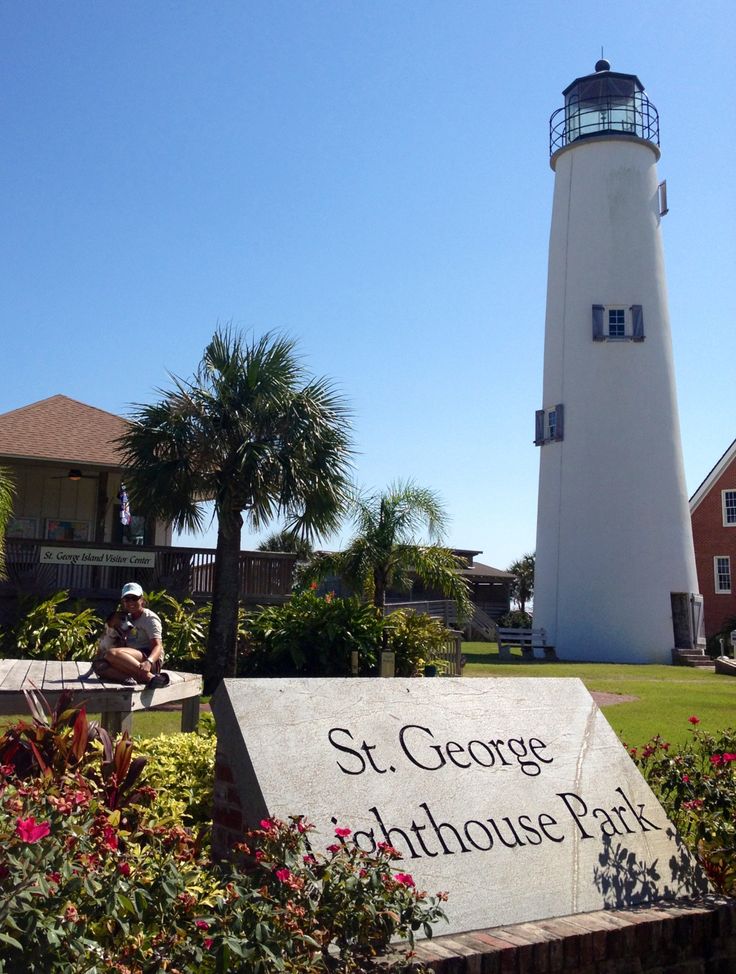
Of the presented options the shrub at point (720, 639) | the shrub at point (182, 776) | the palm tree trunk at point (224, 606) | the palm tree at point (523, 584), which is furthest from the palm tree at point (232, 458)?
the palm tree at point (523, 584)

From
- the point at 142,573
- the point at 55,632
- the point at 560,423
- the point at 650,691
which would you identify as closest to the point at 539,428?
the point at 560,423

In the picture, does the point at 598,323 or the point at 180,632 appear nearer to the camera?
the point at 180,632

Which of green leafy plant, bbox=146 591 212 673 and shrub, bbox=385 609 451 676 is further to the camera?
shrub, bbox=385 609 451 676

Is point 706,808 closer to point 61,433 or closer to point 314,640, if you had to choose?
point 314,640

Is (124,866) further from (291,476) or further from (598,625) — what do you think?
(598,625)

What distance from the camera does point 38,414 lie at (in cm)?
2256

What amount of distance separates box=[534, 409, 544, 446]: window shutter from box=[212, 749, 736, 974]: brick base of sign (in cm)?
2793

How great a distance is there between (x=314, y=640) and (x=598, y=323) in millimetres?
18210

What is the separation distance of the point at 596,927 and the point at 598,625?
26748mm

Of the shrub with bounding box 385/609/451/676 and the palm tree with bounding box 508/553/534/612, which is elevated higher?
the palm tree with bounding box 508/553/534/612

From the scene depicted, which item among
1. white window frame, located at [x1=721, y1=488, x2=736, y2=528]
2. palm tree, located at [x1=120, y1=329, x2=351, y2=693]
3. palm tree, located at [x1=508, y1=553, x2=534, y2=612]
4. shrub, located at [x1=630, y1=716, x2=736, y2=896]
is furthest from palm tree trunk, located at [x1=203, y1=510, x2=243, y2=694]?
palm tree, located at [x1=508, y1=553, x2=534, y2=612]

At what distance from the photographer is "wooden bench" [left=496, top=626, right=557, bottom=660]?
99.4 feet

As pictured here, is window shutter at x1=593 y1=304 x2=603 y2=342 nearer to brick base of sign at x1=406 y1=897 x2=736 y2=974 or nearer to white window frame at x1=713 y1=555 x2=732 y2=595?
white window frame at x1=713 y1=555 x2=732 y2=595

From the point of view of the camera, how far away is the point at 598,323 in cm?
3069
